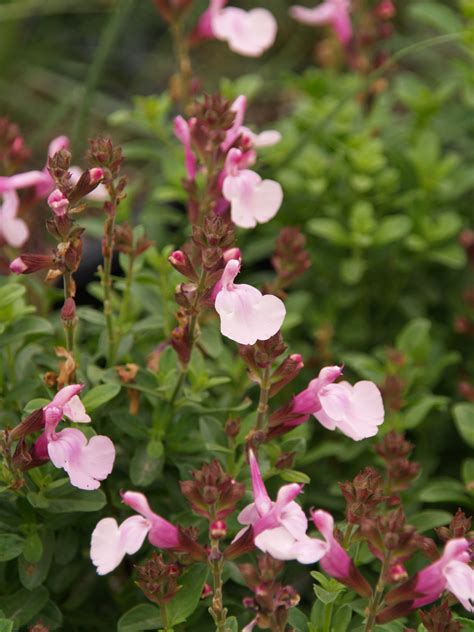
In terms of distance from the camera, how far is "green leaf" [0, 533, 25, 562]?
52.2 inches

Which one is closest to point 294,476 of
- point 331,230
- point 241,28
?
point 331,230

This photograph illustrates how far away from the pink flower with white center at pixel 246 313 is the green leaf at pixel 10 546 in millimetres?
449

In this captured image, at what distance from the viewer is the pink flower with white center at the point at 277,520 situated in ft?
3.56

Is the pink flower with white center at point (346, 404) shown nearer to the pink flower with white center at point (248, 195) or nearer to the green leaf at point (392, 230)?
the pink flower with white center at point (248, 195)

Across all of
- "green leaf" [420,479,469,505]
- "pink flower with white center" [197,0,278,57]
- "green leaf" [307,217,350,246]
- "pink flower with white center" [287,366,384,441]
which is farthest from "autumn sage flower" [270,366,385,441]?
"pink flower with white center" [197,0,278,57]

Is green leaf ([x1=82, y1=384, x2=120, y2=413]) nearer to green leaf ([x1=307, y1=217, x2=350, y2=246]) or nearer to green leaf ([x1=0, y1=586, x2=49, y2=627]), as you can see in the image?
green leaf ([x1=0, y1=586, x2=49, y2=627])

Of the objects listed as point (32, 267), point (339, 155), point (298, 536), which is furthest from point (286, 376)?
point (339, 155)

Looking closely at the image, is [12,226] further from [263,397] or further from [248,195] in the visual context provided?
[263,397]

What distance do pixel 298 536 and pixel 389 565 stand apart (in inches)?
4.4

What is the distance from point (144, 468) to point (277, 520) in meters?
0.35

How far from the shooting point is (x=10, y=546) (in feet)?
4.39

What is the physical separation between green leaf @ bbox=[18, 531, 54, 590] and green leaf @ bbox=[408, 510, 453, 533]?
1.93ft

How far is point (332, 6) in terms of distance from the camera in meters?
2.50

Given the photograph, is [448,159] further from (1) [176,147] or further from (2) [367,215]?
(1) [176,147]
